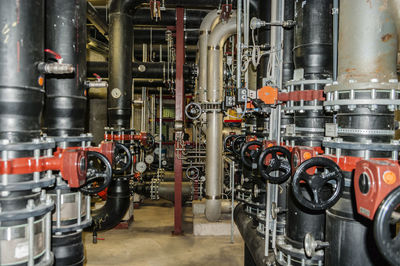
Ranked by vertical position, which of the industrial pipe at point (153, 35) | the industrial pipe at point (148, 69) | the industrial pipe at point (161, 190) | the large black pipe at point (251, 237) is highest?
the industrial pipe at point (153, 35)

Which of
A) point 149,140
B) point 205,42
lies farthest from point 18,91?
point 149,140

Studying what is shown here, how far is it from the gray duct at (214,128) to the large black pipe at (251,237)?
4.59 feet

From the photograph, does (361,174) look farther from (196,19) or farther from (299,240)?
(196,19)

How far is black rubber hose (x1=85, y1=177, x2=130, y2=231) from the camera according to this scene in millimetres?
3817

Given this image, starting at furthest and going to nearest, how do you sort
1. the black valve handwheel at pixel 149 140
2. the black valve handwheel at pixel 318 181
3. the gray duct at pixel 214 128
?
1. the black valve handwheel at pixel 149 140
2. the gray duct at pixel 214 128
3. the black valve handwheel at pixel 318 181

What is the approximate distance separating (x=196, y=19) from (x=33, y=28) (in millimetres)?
4381

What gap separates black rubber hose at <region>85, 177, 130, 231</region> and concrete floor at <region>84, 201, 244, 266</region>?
44cm

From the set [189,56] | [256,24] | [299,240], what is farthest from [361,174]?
[189,56]

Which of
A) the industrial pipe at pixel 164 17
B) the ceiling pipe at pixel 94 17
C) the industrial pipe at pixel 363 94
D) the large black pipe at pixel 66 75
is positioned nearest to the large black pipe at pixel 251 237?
the industrial pipe at pixel 363 94

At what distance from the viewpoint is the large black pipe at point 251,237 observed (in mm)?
2149

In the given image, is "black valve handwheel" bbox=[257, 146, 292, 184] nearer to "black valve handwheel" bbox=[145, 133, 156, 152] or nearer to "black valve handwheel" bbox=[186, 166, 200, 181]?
"black valve handwheel" bbox=[145, 133, 156, 152]

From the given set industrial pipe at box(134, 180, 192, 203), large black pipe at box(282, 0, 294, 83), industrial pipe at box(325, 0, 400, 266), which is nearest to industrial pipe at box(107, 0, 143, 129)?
industrial pipe at box(134, 180, 192, 203)

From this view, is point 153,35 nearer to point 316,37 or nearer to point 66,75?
point 66,75

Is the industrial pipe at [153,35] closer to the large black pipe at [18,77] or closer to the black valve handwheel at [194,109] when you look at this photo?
the black valve handwheel at [194,109]
